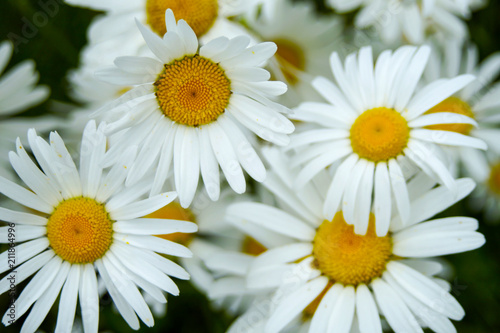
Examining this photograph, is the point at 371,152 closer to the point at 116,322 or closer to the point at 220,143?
the point at 220,143

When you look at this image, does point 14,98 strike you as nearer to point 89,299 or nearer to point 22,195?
point 22,195

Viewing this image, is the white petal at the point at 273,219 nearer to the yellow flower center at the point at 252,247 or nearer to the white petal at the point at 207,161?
the white petal at the point at 207,161

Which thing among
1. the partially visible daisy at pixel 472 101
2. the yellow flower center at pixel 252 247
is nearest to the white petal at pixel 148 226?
the yellow flower center at pixel 252 247

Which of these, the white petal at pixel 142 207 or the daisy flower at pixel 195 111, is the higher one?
the daisy flower at pixel 195 111

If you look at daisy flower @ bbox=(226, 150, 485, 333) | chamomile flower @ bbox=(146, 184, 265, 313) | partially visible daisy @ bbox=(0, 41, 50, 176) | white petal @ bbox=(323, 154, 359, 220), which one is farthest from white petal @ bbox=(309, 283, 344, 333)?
partially visible daisy @ bbox=(0, 41, 50, 176)

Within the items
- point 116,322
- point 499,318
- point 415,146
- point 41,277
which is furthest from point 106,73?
point 499,318

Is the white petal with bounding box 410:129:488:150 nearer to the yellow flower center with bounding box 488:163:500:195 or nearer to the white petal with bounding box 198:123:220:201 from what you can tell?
the white petal with bounding box 198:123:220:201

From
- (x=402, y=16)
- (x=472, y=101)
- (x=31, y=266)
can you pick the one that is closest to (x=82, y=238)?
(x=31, y=266)
